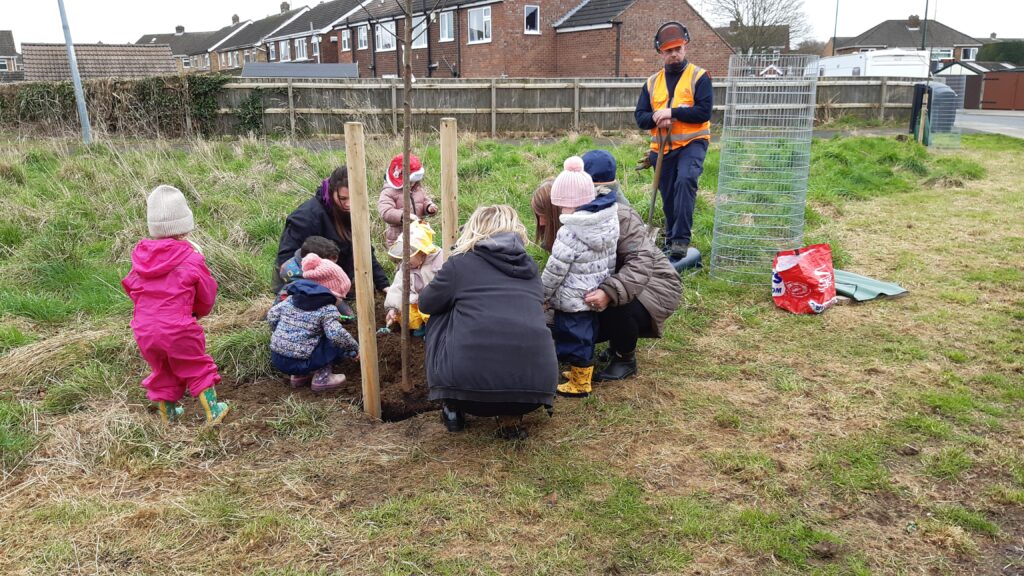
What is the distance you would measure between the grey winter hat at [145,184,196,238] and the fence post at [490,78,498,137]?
1473 centimetres

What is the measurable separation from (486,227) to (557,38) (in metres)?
29.1

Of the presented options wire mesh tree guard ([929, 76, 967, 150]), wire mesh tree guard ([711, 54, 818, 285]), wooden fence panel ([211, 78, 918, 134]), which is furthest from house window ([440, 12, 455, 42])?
wire mesh tree guard ([711, 54, 818, 285])

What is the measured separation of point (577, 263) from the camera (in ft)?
13.2

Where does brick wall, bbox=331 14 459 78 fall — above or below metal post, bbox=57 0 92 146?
above

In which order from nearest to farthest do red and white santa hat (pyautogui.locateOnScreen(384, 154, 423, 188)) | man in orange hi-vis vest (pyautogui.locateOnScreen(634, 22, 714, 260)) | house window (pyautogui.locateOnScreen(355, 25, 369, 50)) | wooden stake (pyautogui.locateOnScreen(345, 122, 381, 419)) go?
wooden stake (pyautogui.locateOnScreen(345, 122, 381, 419)) → red and white santa hat (pyautogui.locateOnScreen(384, 154, 423, 188)) → man in orange hi-vis vest (pyautogui.locateOnScreen(634, 22, 714, 260)) → house window (pyautogui.locateOnScreen(355, 25, 369, 50))

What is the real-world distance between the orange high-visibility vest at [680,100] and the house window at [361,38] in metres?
33.9

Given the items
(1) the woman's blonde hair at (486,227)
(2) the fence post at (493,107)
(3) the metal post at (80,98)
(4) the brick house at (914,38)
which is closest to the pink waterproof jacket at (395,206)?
(1) the woman's blonde hair at (486,227)

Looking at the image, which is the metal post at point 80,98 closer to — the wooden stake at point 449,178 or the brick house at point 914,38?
the wooden stake at point 449,178

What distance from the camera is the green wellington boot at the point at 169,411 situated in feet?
Result: 12.6

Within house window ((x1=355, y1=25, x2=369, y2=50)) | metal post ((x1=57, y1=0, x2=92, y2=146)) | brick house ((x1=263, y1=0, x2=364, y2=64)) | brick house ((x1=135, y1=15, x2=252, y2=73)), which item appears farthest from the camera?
brick house ((x1=135, y1=15, x2=252, y2=73))

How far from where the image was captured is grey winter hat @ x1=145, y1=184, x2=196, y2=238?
3.63m

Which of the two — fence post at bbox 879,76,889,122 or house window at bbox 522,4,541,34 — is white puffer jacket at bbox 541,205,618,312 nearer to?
fence post at bbox 879,76,889,122

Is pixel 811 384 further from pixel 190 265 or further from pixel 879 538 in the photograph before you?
pixel 190 265

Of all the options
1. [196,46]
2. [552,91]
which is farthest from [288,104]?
[196,46]
